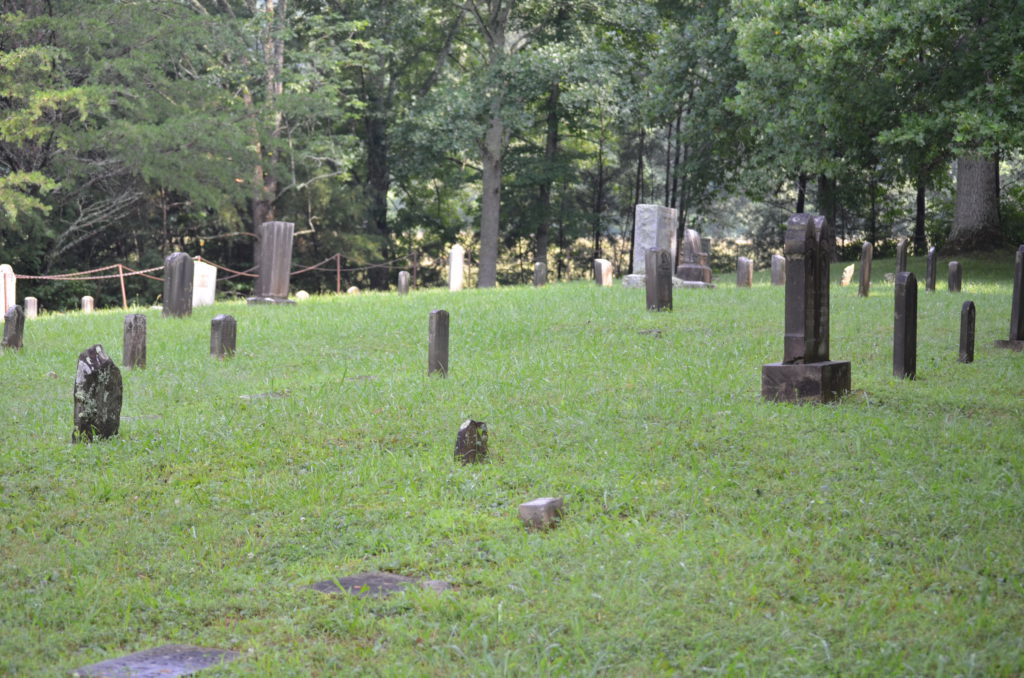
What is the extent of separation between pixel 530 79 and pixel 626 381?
880 inches

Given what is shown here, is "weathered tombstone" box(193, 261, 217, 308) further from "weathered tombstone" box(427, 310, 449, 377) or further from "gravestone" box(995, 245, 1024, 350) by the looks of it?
"gravestone" box(995, 245, 1024, 350)

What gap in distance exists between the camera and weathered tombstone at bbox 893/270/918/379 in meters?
10.3

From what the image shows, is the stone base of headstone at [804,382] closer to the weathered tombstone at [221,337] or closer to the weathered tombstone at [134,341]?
the weathered tombstone at [221,337]

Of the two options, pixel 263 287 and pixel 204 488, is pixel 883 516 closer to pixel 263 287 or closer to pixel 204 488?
pixel 204 488

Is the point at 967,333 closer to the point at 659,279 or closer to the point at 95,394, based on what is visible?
the point at 659,279

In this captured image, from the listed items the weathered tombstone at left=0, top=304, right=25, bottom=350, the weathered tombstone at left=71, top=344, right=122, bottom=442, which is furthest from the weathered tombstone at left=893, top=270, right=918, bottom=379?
the weathered tombstone at left=0, top=304, right=25, bottom=350

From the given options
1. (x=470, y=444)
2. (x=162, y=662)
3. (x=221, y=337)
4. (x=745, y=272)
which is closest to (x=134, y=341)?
(x=221, y=337)

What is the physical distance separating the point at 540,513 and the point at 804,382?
3.88 meters

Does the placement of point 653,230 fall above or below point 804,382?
above

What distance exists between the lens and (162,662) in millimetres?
4625

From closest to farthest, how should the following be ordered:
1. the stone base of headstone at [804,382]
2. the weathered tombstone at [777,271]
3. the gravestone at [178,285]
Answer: the stone base of headstone at [804,382] < the gravestone at [178,285] < the weathered tombstone at [777,271]

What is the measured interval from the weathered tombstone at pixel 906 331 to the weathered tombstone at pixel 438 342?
474 centimetres

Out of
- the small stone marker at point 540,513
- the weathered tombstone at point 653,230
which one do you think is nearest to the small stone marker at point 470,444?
the small stone marker at point 540,513

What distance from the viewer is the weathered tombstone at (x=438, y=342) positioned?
1129cm
